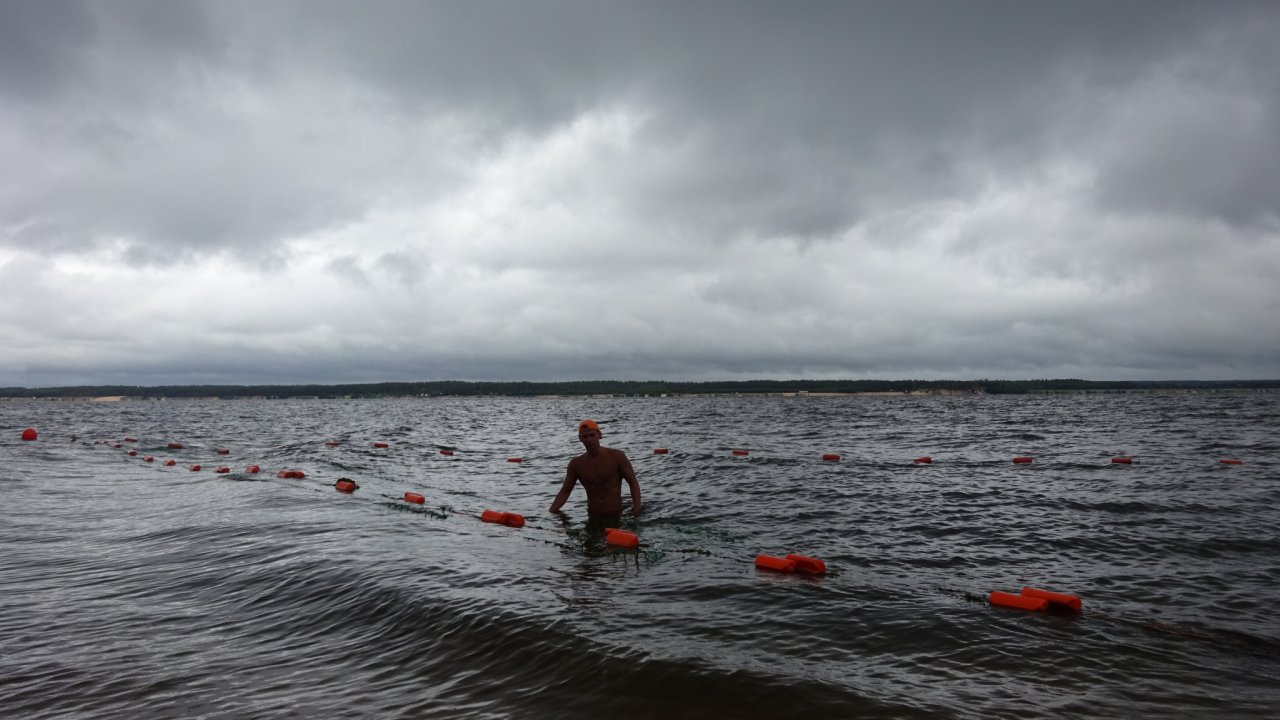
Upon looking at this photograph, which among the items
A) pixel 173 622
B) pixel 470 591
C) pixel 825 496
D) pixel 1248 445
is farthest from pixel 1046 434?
pixel 173 622

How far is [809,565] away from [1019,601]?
9.80ft

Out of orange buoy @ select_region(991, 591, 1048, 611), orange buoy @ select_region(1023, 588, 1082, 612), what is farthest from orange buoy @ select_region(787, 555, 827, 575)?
orange buoy @ select_region(1023, 588, 1082, 612)

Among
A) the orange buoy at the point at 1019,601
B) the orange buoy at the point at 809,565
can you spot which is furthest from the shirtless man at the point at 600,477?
the orange buoy at the point at 1019,601

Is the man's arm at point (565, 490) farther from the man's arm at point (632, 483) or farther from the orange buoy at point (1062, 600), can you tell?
the orange buoy at point (1062, 600)

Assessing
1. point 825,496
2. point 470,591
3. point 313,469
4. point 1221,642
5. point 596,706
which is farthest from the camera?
point 313,469

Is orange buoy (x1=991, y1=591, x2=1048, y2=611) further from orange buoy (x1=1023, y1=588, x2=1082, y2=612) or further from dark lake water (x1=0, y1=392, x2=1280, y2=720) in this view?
dark lake water (x1=0, y1=392, x2=1280, y2=720)

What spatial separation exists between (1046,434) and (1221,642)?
40166 mm

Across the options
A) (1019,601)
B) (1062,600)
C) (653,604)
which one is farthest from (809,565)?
(1062,600)

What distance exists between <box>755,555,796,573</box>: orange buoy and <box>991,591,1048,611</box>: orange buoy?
A: 9.50ft

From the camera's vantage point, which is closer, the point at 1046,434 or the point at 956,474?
the point at 956,474

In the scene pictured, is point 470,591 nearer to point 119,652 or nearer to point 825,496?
point 119,652

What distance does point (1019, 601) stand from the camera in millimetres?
8961

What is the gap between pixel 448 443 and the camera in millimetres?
43344

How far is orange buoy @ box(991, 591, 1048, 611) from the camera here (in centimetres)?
881
